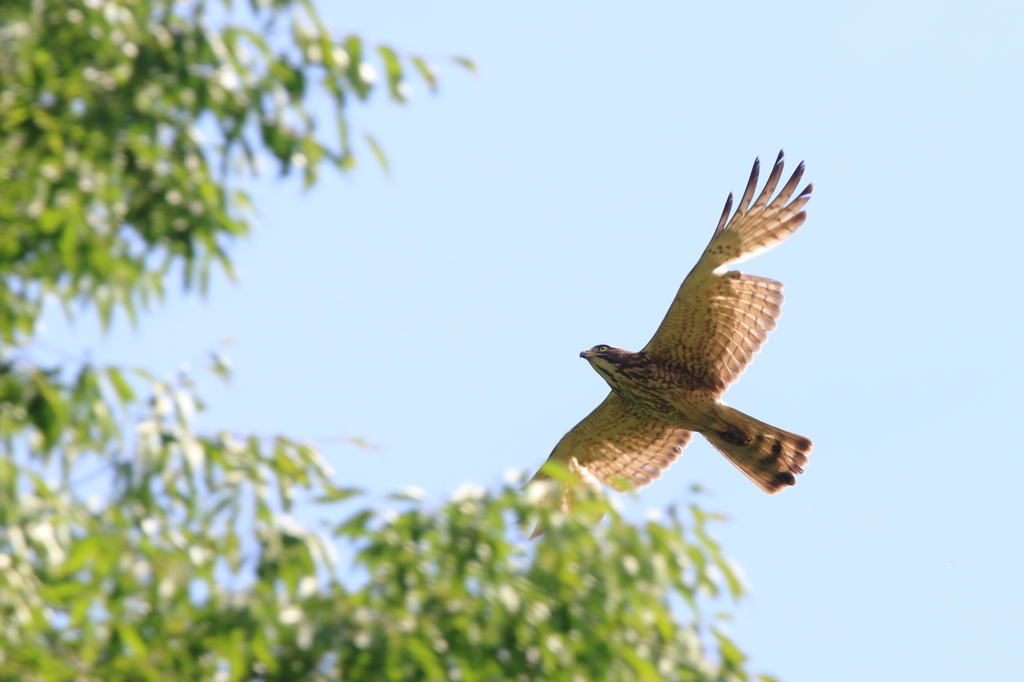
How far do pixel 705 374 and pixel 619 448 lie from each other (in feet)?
4.43

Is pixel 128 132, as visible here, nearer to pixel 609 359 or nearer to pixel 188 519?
pixel 188 519

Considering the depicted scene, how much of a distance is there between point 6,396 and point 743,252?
5.61 m

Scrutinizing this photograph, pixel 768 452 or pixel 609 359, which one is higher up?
pixel 768 452

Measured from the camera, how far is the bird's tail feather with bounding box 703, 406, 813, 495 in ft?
28.5

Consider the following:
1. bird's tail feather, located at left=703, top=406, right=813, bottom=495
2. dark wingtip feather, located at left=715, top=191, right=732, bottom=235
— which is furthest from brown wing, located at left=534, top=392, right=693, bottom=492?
dark wingtip feather, located at left=715, top=191, right=732, bottom=235

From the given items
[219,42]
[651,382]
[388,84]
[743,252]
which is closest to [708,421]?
[651,382]

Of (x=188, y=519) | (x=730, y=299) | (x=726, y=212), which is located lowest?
(x=188, y=519)

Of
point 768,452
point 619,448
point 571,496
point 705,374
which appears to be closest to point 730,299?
point 705,374

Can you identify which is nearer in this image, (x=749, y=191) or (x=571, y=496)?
(x=571, y=496)

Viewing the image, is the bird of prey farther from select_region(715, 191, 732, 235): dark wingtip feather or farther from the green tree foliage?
the green tree foliage

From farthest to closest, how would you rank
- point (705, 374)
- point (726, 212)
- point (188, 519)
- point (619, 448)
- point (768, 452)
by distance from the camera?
point (619, 448) → point (768, 452) → point (705, 374) → point (726, 212) → point (188, 519)

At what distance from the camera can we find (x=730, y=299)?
8242 millimetres

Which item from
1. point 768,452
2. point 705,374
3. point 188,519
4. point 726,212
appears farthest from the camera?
point 768,452

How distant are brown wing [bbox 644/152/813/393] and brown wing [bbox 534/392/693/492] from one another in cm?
99
